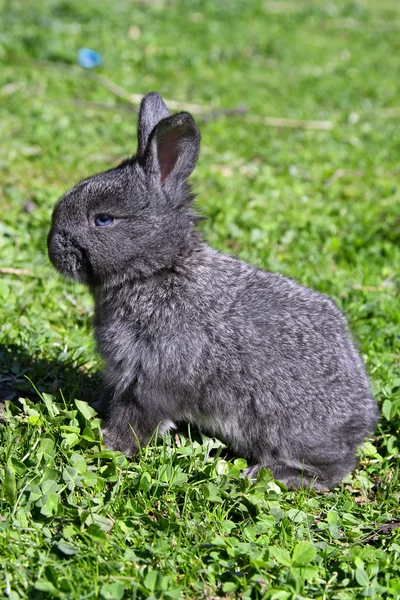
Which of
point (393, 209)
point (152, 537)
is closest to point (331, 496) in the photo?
point (152, 537)

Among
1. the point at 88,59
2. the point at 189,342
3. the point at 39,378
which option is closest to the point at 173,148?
the point at 189,342

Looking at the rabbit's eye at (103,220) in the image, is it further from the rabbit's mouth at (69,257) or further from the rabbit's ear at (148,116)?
the rabbit's ear at (148,116)

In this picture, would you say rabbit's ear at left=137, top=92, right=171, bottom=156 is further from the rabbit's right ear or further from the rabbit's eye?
the rabbit's eye

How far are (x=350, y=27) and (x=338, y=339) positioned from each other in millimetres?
15296

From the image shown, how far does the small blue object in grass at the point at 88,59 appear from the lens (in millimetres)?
11008

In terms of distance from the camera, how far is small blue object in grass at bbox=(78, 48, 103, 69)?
11.0m

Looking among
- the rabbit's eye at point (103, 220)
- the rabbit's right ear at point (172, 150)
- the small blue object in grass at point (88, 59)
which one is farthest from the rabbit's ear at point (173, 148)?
the small blue object in grass at point (88, 59)

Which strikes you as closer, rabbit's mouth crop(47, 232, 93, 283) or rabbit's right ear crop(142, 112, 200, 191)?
rabbit's right ear crop(142, 112, 200, 191)

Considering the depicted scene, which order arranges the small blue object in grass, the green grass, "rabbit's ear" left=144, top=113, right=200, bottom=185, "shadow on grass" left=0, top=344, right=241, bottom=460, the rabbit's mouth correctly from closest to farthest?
1. the green grass
2. "rabbit's ear" left=144, top=113, right=200, bottom=185
3. the rabbit's mouth
4. "shadow on grass" left=0, top=344, right=241, bottom=460
5. the small blue object in grass

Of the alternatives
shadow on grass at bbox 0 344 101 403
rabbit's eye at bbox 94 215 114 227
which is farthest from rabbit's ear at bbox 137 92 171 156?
shadow on grass at bbox 0 344 101 403

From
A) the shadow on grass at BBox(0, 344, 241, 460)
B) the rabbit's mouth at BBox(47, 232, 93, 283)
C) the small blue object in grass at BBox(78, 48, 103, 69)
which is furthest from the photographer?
the small blue object in grass at BBox(78, 48, 103, 69)

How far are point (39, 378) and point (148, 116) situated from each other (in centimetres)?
165

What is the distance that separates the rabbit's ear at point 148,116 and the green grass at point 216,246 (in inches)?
23.6

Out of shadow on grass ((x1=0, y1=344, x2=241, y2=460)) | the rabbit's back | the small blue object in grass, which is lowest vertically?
shadow on grass ((x1=0, y1=344, x2=241, y2=460))
